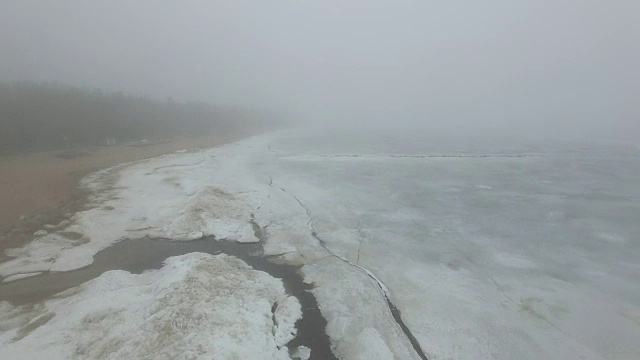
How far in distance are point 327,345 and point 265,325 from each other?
141 centimetres

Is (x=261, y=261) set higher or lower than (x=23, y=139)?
lower

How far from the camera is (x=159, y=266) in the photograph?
33.7 feet

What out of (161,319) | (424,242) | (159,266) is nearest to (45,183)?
(159,266)

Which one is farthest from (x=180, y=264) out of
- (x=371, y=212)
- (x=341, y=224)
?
(x=371, y=212)

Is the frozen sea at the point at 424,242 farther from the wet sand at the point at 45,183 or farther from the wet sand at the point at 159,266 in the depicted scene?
the wet sand at the point at 45,183

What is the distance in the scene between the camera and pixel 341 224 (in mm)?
13844

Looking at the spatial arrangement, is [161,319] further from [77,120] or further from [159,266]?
[77,120]

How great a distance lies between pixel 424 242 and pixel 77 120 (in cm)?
3465

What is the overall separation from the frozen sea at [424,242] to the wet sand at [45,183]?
1061 millimetres

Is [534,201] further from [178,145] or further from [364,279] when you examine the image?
[178,145]

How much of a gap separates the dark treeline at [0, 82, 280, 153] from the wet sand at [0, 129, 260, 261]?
6.60ft

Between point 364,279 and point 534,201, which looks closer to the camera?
point 364,279

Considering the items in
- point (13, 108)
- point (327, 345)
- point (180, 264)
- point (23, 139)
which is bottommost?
point (327, 345)

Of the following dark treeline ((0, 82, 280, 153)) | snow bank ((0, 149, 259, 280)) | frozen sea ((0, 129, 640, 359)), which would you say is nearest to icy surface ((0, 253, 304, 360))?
frozen sea ((0, 129, 640, 359))
